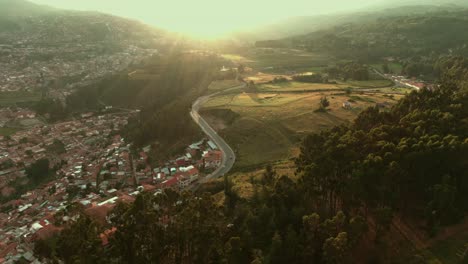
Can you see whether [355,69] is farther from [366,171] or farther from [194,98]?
[366,171]

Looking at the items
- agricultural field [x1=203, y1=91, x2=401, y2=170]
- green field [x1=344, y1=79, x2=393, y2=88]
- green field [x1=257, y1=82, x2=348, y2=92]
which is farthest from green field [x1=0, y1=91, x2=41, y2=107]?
green field [x1=344, y1=79, x2=393, y2=88]

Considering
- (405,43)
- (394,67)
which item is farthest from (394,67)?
(405,43)

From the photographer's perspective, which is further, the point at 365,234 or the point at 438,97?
the point at 438,97

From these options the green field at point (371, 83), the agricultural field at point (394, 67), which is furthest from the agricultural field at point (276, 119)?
the agricultural field at point (394, 67)

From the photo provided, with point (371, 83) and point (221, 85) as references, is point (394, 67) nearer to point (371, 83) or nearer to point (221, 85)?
point (371, 83)

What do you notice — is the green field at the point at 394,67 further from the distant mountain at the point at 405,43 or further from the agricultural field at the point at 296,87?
the agricultural field at the point at 296,87

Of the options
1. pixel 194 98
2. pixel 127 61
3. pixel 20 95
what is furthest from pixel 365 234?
pixel 127 61

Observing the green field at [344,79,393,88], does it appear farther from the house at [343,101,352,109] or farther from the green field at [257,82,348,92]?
the house at [343,101,352,109]

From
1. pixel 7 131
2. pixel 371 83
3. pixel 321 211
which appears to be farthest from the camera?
pixel 371 83
